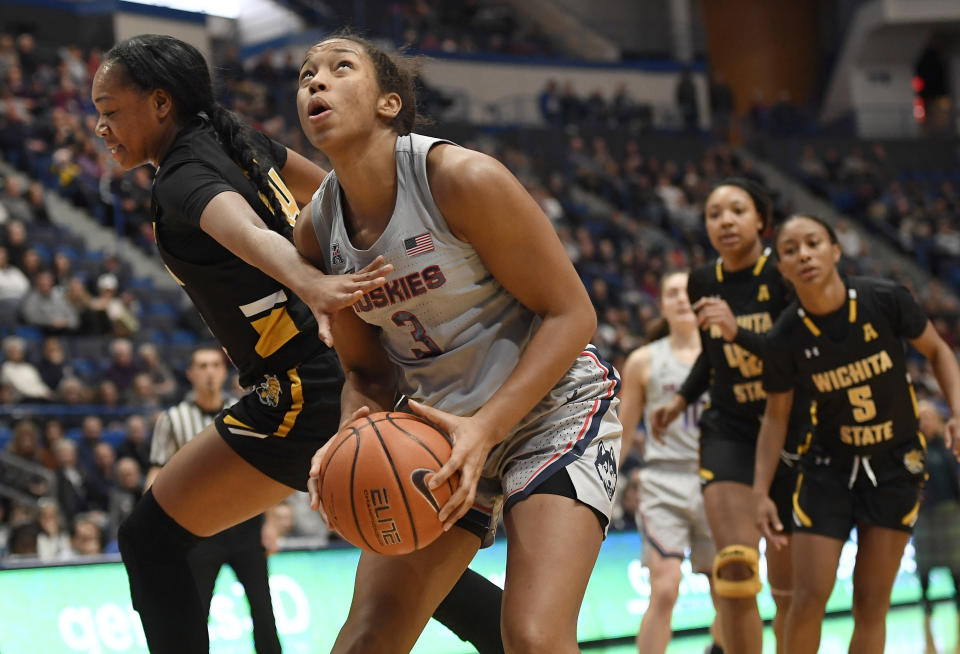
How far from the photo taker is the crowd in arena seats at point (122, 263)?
29.0 ft

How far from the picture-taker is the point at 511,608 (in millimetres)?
2578

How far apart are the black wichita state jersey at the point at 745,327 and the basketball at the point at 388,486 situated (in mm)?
2741

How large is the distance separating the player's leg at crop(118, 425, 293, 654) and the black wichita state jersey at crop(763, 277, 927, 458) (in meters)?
2.38

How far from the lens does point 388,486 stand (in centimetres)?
257

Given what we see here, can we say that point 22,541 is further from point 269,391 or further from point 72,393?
point 269,391

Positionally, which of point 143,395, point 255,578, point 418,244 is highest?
point 418,244

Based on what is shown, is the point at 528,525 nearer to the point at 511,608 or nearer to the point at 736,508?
the point at 511,608

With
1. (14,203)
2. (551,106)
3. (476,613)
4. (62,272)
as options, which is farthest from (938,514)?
(551,106)

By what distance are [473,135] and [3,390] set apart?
12.5m

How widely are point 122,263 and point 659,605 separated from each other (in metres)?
8.86

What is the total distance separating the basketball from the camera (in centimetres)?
257

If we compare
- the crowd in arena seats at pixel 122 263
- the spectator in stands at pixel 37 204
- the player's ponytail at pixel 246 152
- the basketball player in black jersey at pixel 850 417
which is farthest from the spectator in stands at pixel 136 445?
the player's ponytail at pixel 246 152

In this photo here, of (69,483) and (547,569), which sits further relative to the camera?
(69,483)

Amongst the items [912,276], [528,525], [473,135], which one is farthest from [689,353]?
[912,276]
